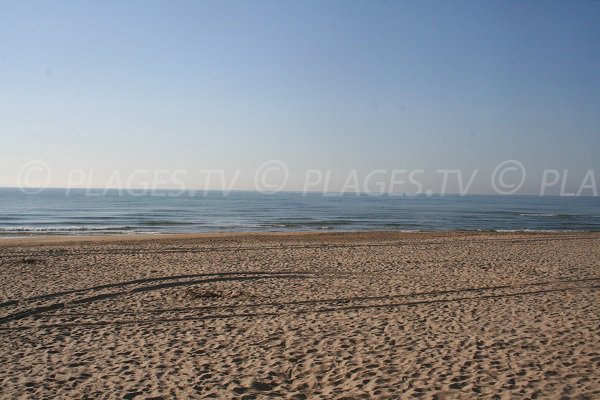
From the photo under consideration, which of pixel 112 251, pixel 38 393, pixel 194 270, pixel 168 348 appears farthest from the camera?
pixel 112 251

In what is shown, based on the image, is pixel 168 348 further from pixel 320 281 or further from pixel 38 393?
pixel 320 281

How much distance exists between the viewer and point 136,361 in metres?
6.40

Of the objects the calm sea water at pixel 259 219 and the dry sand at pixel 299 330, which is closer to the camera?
the dry sand at pixel 299 330

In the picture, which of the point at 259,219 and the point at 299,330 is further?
the point at 259,219

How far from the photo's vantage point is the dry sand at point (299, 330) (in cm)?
557

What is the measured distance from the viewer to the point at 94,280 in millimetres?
12312

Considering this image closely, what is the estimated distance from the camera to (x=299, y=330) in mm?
7801

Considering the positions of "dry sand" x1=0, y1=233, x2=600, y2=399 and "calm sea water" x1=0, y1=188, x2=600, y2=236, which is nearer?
"dry sand" x1=0, y1=233, x2=600, y2=399

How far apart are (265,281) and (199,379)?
6.50 m

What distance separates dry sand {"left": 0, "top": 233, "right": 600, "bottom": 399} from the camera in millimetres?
5566

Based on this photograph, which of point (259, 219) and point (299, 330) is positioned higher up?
point (299, 330)

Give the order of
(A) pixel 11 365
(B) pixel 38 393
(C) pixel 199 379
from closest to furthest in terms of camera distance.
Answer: (B) pixel 38 393
(C) pixel 199 379
(A) pixel 11 365

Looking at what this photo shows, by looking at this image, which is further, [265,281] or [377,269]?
[377,269]

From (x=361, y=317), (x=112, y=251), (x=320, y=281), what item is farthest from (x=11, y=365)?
(x=112, y=251)
